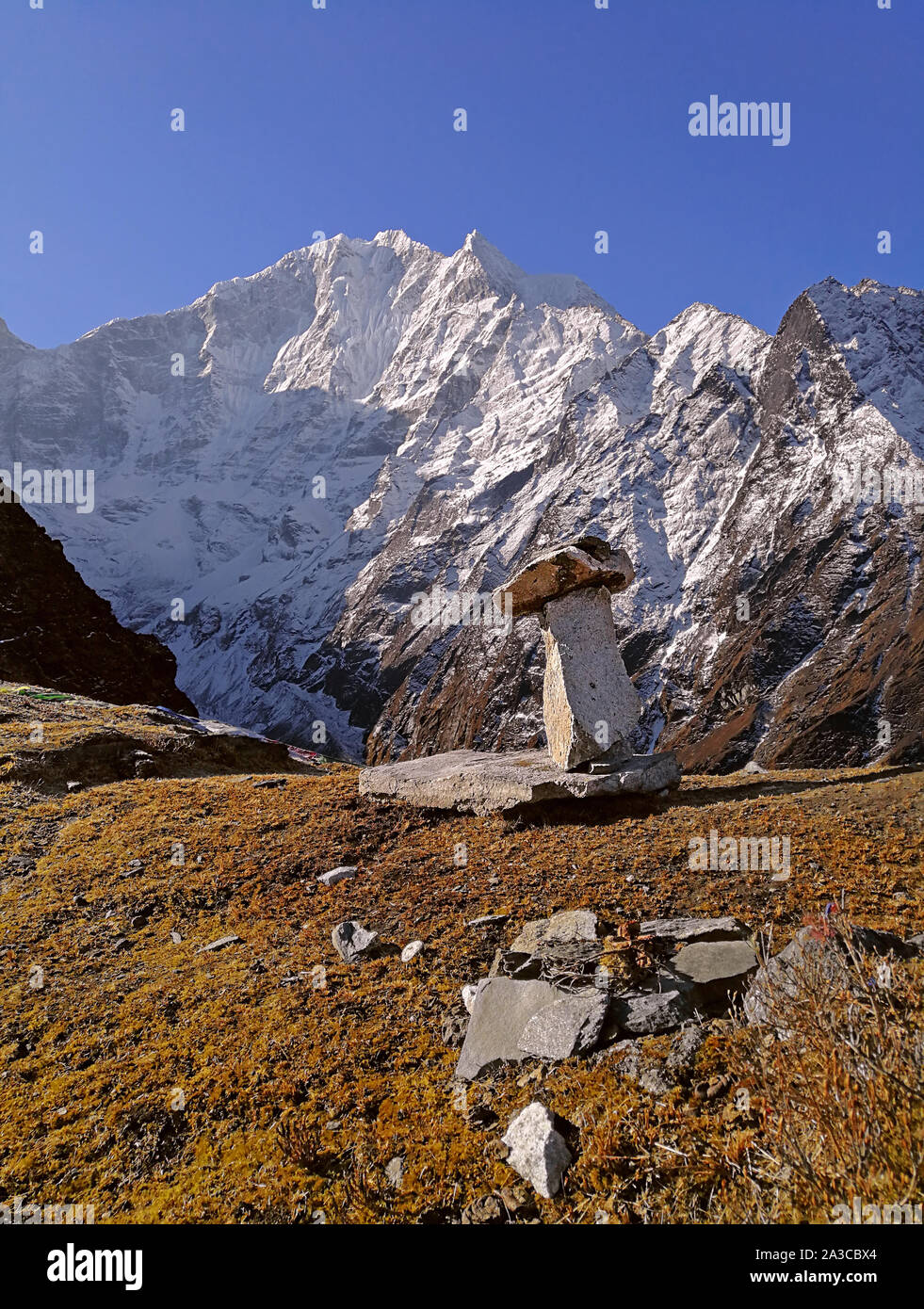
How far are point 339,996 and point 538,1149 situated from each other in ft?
7.40

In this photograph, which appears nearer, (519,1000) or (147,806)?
(519,1000)

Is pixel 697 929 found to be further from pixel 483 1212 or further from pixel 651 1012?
pixel 483 1212

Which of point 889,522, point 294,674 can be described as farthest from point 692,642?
point 294,674

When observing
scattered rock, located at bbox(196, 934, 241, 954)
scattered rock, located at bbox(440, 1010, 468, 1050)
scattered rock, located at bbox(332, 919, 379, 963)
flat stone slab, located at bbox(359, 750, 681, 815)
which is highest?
flat stone slab, located at bbox(359, 750, 681, 815)

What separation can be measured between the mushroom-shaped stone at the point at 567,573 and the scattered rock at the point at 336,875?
17.1 ft

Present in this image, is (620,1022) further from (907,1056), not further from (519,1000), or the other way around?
(907,1056)

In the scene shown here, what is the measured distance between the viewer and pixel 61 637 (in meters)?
29.0

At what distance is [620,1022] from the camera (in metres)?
4.05

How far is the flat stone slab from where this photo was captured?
27.3 ft

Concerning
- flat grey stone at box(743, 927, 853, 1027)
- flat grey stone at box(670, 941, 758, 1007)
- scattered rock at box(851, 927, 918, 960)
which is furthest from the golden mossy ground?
scattered rock at box(851, 927, 918, 960)

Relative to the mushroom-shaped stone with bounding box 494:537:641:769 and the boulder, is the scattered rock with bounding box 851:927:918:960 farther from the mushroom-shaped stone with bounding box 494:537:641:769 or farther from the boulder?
the mushroom-shaped stone with bounding box 494:537:641:769

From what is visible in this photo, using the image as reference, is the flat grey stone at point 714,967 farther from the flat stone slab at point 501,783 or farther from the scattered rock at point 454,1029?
the flat stone slab at point 501,783

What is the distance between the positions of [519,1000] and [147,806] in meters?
7.20

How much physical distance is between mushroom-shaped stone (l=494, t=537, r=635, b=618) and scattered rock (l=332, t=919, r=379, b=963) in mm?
6162
